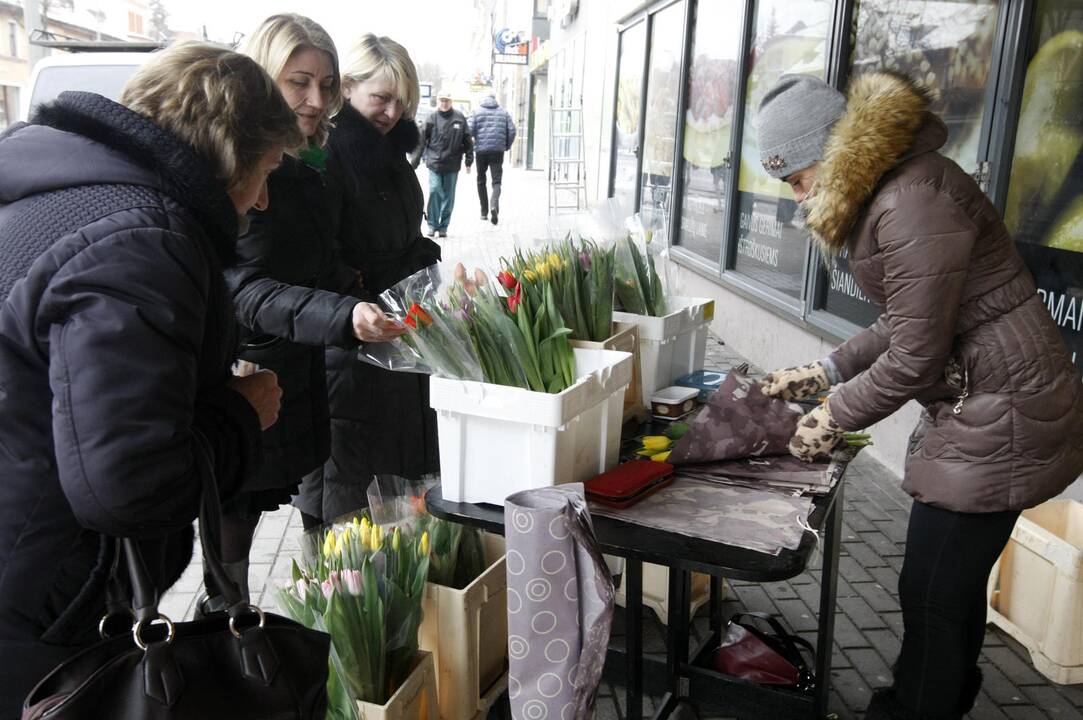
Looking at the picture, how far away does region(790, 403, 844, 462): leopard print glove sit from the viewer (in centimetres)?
195

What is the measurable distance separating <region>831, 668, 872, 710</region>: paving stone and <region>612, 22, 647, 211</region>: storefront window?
289 inches

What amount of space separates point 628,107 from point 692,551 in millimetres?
9780

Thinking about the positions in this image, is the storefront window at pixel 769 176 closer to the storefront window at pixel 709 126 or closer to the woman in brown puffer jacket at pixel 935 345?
the storefront window at pixel 709 126

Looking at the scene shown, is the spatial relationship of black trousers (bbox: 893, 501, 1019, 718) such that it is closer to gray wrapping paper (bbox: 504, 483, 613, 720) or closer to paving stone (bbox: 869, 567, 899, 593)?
gray wrapping paper (bbox: 504, 483, 613, 720)

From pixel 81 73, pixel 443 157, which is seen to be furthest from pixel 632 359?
pixel 443 157

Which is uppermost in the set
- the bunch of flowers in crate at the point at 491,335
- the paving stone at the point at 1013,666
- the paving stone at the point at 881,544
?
the bunch of flowers in crate at the point at 491,335

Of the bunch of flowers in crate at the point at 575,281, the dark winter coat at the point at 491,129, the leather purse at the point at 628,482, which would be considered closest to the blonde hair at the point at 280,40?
the bunch of flowers in crate at the point at 575,281

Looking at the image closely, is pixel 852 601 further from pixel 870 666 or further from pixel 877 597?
pixel 870 666

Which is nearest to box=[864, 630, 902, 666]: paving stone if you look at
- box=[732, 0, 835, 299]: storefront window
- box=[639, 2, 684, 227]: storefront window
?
box=[732, 0, 835, 299]: storefront window

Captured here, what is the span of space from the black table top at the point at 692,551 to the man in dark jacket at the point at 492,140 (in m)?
12.2

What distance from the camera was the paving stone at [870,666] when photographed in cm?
267

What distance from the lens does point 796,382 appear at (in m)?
2.19

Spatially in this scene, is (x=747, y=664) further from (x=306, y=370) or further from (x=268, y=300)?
(x=268, y=300)

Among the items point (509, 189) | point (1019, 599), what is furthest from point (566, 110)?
point (1019, 599)
